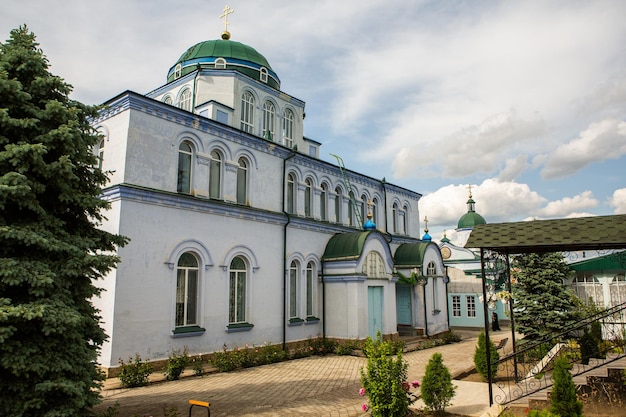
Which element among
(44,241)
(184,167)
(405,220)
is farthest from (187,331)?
(405,220)

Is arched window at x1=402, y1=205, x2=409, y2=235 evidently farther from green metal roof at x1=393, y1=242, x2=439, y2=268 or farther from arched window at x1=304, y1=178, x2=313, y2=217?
arched window at x1=304, y1=178, x2=313, y2=217

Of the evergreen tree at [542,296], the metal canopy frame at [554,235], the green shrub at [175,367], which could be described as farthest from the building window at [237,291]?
the evergreen tree at [542,296]

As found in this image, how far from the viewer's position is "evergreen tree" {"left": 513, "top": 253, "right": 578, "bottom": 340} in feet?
58.3

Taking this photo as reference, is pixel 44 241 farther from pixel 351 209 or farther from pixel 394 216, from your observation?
pixel 394 216

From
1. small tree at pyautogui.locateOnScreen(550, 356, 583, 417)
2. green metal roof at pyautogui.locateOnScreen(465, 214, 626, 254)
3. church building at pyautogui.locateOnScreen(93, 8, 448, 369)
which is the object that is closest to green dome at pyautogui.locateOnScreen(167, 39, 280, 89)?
church building at pyautogui.locateOnScreen(93, 8, 448, 369)

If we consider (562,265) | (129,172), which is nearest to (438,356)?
(129,172)

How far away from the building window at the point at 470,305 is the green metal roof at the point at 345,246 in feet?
45.9

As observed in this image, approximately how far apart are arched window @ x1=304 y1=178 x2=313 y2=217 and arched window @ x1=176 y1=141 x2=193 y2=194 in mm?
5941

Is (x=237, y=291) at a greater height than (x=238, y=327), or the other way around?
(x=237, y=291)

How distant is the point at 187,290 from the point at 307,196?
24.6 ft

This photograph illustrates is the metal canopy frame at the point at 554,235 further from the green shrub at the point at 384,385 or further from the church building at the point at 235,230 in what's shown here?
the church building at the point at 235,230

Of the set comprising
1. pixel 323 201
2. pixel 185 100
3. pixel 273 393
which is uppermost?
pixel 185 100

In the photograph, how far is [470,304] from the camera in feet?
97.2

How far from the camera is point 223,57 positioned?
20.4 m
